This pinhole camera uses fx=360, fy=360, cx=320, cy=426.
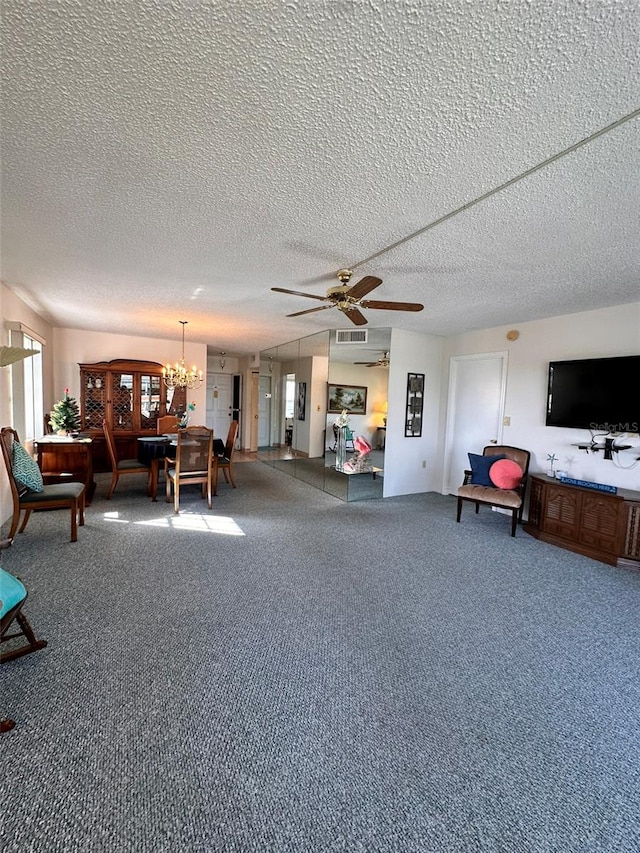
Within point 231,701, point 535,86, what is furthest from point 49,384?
point 535,86

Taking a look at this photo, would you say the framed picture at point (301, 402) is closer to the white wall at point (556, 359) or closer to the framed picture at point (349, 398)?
the framed picture at point (349, 398)

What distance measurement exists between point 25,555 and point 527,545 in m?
4.79

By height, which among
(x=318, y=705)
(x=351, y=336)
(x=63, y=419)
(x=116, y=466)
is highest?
(x=351, y=336)

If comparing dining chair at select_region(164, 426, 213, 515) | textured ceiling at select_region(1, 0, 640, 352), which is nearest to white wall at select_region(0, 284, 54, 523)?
textured ceiling at select_region(1, 0, 640, 352)

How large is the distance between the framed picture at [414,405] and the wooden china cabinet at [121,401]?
4.43 m

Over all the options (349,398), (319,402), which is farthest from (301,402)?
(349,398)

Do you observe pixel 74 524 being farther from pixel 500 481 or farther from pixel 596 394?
pixel 596 394

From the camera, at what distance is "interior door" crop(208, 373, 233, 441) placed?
29.7ft

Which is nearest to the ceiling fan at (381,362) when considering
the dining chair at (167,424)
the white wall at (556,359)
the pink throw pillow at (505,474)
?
the white wall at (556,359)

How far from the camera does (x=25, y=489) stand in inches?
130

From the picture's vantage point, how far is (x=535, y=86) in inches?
48.0

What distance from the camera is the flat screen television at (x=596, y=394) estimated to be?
3627 millimetres

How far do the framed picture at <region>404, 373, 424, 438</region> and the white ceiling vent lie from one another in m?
0.92

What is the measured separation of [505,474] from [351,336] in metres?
2.88
